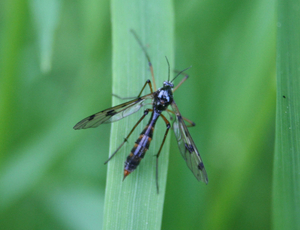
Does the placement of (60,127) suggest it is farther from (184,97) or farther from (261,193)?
(261,193)

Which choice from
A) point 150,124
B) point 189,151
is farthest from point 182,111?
point 189,151

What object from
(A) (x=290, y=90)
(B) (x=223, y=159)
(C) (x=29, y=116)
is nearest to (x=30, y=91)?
(C) (x=29, y=116)

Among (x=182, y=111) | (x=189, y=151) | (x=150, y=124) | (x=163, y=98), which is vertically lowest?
(x=189, y=151)

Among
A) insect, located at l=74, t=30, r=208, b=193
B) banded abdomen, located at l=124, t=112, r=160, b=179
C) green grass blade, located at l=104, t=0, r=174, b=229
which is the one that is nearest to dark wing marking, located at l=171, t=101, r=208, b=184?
insect, located at l=74, t=30, r=208, b=193

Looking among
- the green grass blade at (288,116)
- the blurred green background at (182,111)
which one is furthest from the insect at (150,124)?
the green grass blade at (288,116)

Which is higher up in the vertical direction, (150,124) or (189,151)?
(150,124)

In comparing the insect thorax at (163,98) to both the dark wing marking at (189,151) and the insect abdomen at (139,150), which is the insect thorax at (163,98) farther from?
the insect abdomen at (139,150)

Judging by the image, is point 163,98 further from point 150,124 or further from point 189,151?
point 189,151
